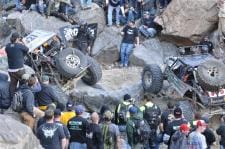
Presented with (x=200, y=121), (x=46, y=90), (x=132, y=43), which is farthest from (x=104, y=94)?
(x=200, y=121)

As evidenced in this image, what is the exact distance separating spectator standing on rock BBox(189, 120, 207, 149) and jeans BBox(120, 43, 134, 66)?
8.73 metres

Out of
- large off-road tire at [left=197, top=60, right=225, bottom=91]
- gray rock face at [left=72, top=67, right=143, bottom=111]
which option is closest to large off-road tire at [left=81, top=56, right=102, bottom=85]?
gray rock face at [left=72, top=67, right=143, bottom=111]

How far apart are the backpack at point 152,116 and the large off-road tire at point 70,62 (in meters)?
3.51

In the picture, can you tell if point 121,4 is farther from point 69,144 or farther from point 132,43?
point 69,144

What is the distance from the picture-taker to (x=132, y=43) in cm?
2062

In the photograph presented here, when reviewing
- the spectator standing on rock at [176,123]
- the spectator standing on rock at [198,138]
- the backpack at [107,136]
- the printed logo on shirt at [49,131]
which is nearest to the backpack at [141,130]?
the spectator standing on rock at [176,123]

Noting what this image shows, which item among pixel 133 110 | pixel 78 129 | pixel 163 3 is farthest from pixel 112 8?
pixel 78 129

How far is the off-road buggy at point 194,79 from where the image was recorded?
16219 millimetres

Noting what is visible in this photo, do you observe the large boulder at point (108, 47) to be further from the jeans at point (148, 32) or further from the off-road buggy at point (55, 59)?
the off-road buggy at point (55, 59)

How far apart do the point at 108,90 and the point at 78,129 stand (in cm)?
601

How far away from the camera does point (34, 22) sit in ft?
69.3

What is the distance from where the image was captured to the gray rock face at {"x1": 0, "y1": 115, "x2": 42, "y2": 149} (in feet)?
26.6

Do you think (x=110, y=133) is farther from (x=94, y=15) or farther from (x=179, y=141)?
(x=94, y=15)

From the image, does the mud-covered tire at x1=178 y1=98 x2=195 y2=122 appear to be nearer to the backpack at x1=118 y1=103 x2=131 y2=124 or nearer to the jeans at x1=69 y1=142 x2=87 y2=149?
the backpack at x1=118 y1=103 x2=131 y2=124
